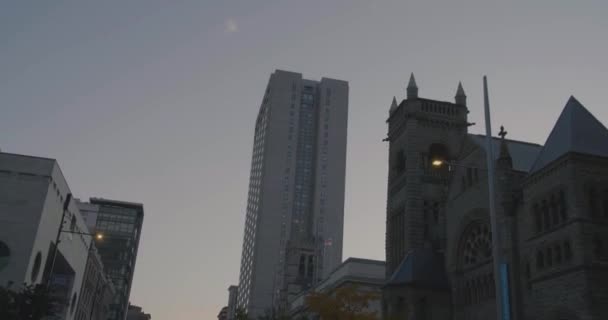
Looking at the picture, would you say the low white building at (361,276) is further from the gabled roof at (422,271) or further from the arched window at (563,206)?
the arched window at (563,206)

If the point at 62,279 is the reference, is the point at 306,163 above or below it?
above

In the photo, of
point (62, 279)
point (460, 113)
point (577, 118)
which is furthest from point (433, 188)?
point (62, 279)

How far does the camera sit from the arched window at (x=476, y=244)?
47781 mm

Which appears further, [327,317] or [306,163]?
[306,163]

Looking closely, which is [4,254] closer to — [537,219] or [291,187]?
[537,219]

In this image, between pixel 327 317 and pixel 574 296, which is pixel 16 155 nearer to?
pixel 327 317

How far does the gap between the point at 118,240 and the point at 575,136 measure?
142722 millimetres

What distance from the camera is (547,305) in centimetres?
3678

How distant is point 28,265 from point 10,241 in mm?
2442

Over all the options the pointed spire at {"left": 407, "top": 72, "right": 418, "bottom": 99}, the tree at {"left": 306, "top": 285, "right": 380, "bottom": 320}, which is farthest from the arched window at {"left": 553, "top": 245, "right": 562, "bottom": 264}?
the pointed spire at {"left": 407, "top": 72, "right": 418, "bottom": 99}

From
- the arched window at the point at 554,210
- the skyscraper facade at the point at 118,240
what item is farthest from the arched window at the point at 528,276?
the skyscraper facade at the point at 118,240

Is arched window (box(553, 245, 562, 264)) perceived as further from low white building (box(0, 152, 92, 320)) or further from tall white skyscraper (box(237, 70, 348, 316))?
tall white skyscraper (box(237, 70, 348, 316))

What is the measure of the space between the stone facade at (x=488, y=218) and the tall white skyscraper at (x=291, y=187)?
354 feet

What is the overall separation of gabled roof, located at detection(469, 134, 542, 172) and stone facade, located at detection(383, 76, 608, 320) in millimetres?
116
